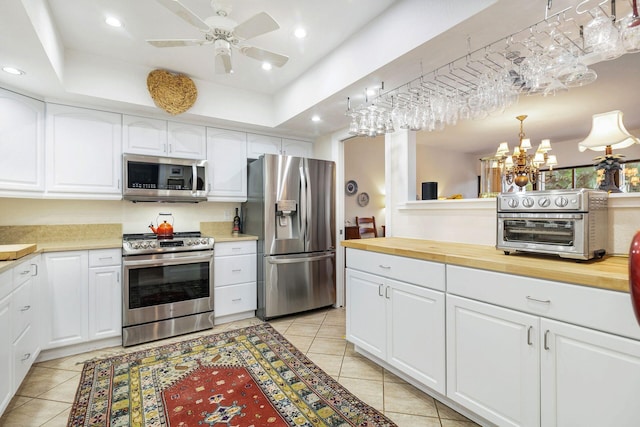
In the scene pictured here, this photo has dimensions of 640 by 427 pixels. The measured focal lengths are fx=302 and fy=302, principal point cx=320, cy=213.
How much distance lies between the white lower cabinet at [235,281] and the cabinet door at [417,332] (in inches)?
70.5

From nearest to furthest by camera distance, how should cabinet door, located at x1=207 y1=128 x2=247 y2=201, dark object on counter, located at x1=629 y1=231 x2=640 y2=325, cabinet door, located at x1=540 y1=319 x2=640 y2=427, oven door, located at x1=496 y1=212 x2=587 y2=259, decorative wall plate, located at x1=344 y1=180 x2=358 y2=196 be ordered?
dark object on counter, located at x1=629 y1=231 x2=640 y2=325
cabinet door, located at x1=540 y1=319 x2=640 y2=427
oven door, located at x1=496 y1=212 x2=587 y2=259
cabinet door, located at x1=207 y1=128 x2=247 y2=201
decorative wall plate, located at x1=344 y1=180 x2=358 y2=196

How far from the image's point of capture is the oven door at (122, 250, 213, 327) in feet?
8.83

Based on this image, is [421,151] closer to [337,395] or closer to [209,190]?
[209,190]

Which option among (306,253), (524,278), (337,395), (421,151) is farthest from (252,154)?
(421,151)

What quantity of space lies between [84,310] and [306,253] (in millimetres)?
2083

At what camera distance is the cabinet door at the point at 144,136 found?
2.99 metres

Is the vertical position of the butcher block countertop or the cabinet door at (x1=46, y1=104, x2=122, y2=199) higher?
the cabinet door at (x1=46, y1=104, x2=122, y2=199)

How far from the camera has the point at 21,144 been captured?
8.02 feet

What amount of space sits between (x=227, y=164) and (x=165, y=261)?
4.24 feet

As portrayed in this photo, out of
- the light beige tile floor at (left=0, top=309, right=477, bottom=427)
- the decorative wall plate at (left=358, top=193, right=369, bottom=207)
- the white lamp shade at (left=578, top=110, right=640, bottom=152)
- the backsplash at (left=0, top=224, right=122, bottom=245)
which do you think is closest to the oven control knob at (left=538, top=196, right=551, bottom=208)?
the white lamp shade at (left=578, top=110, right=640, bottom=152)

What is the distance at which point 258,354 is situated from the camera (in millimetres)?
2492

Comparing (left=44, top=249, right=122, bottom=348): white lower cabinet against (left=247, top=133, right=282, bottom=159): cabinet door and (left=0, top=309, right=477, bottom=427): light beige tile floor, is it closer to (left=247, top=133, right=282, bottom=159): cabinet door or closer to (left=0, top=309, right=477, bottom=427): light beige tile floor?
(left=0, top=309, right=477, bottom=427): light beige tile floor

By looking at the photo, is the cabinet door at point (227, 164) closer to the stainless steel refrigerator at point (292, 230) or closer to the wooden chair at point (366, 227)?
the stainless steel refrigerator at point (292, 230)

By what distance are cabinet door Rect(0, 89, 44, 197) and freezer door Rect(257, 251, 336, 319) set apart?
2120mm
